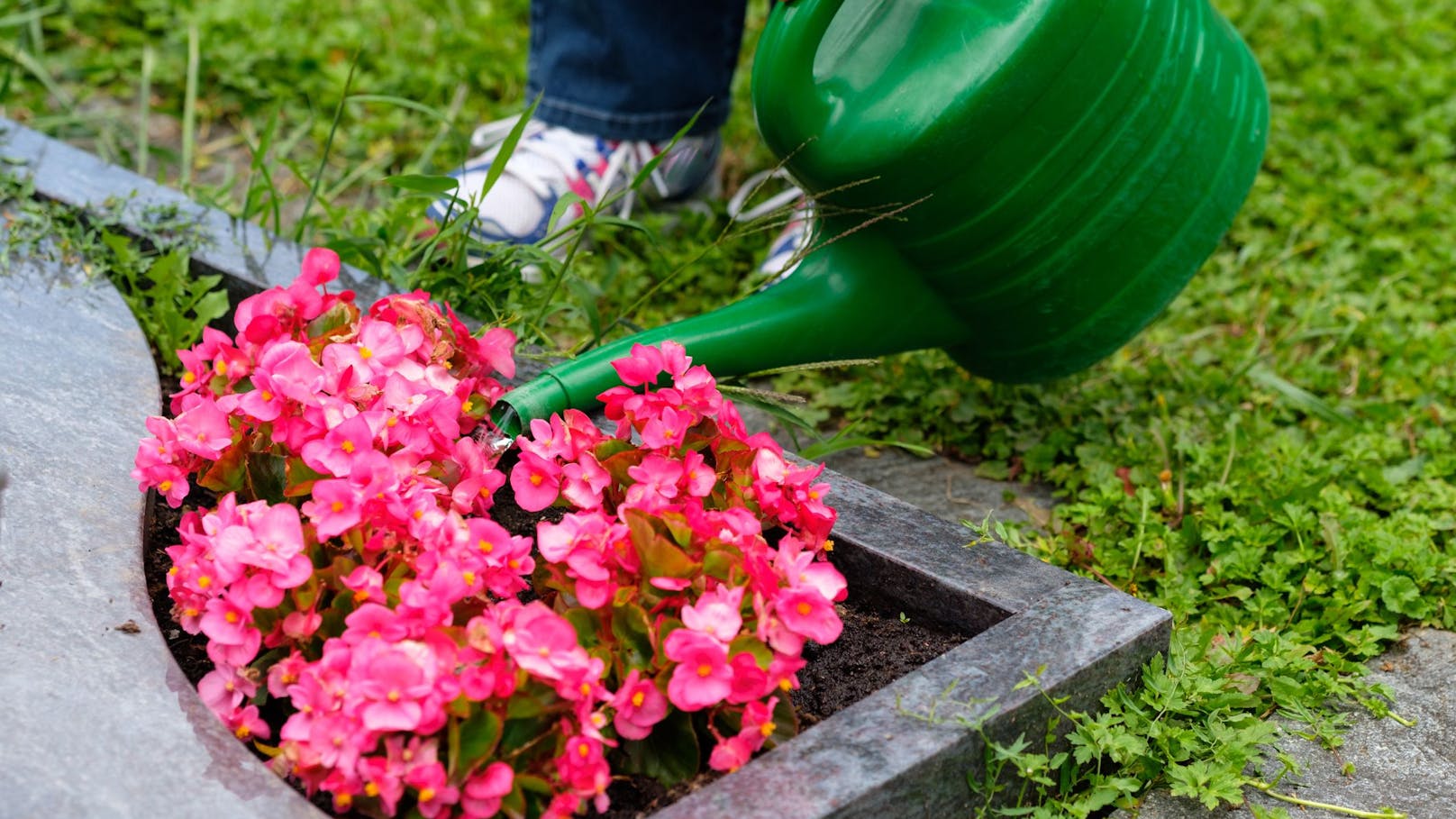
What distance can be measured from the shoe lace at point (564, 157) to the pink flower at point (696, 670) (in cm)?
139

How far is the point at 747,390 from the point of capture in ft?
4.65

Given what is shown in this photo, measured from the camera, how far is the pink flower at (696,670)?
39.9 inches

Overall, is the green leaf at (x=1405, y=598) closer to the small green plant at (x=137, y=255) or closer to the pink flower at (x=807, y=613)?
the pink flower at (x=807, y=613)

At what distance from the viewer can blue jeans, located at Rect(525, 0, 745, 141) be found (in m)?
2.30

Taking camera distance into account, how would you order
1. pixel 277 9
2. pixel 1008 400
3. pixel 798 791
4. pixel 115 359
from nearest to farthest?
pixel 798 791 → pixel 115 359 → pixel 1008 400 → pixel 277 9

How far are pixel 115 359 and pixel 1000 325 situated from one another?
1.02 meters

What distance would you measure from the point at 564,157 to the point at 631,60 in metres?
0.20

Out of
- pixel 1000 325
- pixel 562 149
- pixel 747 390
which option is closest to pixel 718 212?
pixel 562 149

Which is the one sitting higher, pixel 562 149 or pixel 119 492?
pixel 562 149

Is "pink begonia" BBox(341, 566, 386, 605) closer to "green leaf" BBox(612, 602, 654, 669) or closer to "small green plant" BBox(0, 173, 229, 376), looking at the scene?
"green leaf" BBox(612, 602, 654, 669)

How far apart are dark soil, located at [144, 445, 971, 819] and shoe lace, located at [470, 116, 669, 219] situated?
1038 millimetres

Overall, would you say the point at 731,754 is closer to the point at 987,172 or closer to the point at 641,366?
the point at 641,366

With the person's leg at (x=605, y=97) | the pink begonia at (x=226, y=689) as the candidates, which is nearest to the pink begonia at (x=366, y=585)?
the pink begonia at (x=226, y=689)

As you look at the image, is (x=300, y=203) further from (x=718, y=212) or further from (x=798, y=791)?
(x=798, y=791)
